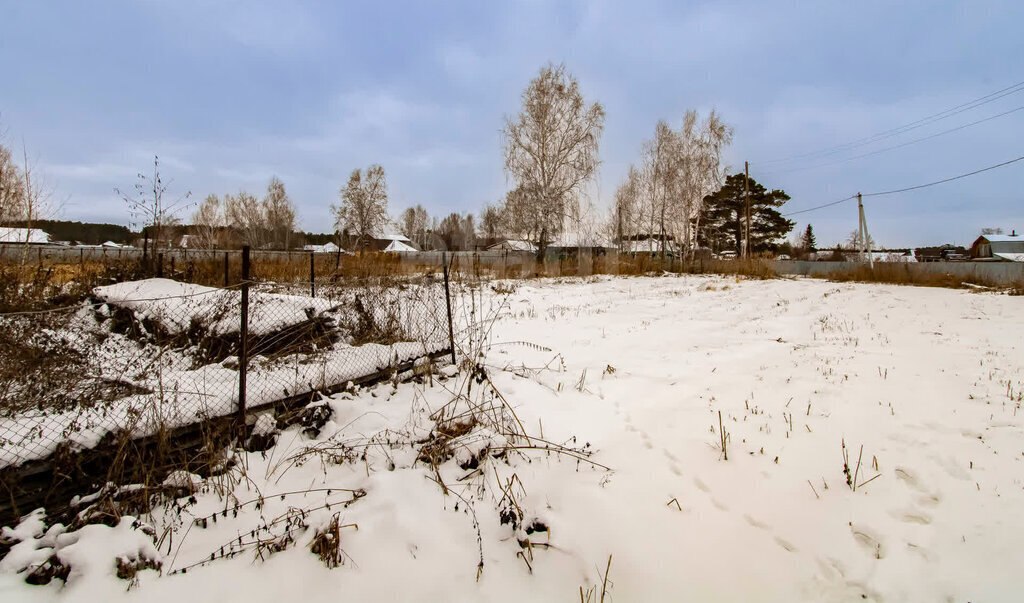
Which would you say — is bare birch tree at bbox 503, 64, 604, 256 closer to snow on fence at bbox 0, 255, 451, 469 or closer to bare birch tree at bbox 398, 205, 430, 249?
snow on fence at bbox 0, 255, 451, 469

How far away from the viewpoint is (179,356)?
5.27 meters

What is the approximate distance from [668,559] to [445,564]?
109 centimetres

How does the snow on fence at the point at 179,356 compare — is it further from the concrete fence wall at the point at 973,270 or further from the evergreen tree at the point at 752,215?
the evergreen tree at the point at 752,215

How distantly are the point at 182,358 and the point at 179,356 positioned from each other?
12.4 inches

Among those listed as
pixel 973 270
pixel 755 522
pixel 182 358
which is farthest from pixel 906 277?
pixel 182 358

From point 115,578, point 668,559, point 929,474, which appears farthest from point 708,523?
point 115,578

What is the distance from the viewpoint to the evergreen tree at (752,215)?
33.9 m

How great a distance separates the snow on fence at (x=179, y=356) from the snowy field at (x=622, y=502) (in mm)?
556

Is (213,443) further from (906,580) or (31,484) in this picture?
(906,580)

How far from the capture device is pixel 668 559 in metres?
2.07

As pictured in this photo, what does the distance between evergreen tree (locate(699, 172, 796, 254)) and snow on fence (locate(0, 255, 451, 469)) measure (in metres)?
33.0

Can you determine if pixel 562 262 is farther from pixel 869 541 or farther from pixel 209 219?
pixel 209 219

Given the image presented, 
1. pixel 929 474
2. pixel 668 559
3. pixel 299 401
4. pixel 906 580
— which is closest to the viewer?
pixel 906 580

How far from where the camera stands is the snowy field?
1.93 metres
